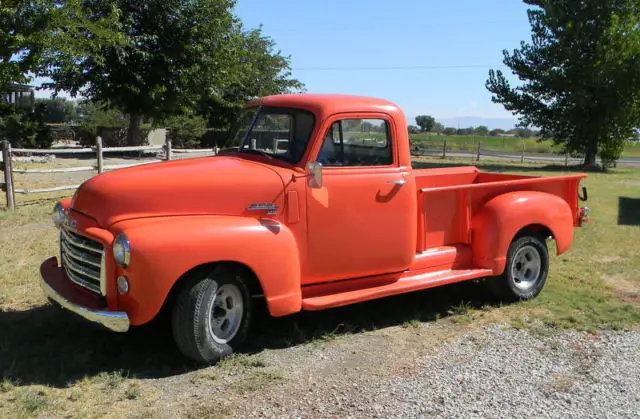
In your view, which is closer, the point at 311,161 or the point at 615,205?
the point at 311,161

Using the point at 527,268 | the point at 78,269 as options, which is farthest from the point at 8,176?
the point at 527,268

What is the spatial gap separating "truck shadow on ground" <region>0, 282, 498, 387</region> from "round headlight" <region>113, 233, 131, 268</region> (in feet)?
2.75

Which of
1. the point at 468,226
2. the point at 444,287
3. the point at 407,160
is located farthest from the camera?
the point at 444,287

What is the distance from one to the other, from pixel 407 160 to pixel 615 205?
33.1ft

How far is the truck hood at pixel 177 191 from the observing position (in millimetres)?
4324

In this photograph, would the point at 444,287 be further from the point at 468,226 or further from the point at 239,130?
the point at 239,130

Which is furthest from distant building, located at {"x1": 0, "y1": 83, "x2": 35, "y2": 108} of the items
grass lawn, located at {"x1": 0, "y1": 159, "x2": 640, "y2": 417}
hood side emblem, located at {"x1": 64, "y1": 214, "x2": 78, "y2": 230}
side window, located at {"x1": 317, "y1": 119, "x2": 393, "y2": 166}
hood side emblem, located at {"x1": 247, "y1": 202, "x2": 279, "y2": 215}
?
hood side emblem, located at {"x1": 247, "y1": 202, "x2": 279, "y2": 215}

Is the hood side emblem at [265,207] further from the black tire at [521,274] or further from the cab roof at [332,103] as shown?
the black tire at [521,274]

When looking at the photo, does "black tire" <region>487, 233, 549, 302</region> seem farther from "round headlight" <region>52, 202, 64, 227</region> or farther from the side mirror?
"round headlight" <region>52, 202, 64, 227</region>

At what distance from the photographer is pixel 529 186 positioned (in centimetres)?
629

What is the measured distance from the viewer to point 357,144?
515 centimetres

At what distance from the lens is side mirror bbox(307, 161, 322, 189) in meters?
4.65

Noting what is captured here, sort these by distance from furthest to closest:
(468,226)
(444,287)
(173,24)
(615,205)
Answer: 1. (173,24)
2. (615,205)
3. (444,287)
4. (468,226)

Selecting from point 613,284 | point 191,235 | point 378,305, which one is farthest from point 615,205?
point 191,235
